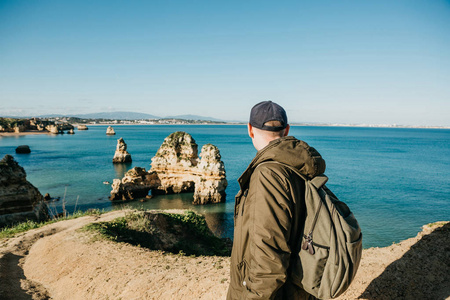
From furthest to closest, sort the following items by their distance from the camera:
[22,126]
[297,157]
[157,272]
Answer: [22,126] < [157,272] < [297,157]

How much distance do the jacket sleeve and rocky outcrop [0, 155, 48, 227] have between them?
18811 mm

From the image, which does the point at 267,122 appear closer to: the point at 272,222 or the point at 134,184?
the point at 272,222

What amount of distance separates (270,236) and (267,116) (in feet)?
4.20

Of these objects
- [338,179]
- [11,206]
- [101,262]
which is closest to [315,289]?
[101,262]

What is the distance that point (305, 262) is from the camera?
2430 mm

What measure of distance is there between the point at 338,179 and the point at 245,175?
40.9 meters

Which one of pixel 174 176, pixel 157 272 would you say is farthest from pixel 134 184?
pixel 157 272

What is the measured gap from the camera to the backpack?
2283 mm

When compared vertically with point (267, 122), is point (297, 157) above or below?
below

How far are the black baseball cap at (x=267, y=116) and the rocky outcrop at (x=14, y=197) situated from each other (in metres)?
18.8

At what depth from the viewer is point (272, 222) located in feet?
7.73

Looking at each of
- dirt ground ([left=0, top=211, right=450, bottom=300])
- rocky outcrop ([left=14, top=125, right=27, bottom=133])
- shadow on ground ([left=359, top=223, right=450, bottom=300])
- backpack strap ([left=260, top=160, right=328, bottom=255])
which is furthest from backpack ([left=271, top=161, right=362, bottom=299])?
rocky outcrop ([left=14, top=125, right=27, bottom=133])

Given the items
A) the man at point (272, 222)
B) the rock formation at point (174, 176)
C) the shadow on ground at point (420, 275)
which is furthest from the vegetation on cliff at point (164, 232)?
the rock formation at point (174, 176)

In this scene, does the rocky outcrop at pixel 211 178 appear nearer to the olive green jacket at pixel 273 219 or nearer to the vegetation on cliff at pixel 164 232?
the vegetation on cliff at pixel 164 232
